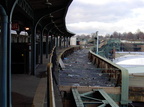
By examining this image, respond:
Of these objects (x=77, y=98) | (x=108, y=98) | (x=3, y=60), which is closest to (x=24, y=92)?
(x=77, y=98)

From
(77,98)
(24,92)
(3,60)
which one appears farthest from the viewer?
(77,98)

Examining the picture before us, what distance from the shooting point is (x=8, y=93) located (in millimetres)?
5922

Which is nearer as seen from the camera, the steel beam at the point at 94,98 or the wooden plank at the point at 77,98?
the wooden plank at the point at 77,98

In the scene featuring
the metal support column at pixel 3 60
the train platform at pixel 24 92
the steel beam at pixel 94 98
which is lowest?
the steel beam at pixel 94 98

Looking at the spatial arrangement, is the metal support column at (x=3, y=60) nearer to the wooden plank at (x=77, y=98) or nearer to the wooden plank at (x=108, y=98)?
the wooden plank at (x=77, y=98)

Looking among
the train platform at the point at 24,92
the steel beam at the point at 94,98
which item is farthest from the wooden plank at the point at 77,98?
the train platform at the point at 24,92

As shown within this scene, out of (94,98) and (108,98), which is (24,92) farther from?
(108,98)

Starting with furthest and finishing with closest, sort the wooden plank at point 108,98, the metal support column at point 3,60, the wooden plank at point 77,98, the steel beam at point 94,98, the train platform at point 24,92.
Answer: the steel beam at point 94,98
the wooden plank at point 108,98
the wooden plank at point 77,98
the train platform at point 24,92
the metal support column at point 3,60

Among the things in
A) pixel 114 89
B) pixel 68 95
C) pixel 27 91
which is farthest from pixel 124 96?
pixel 27 91

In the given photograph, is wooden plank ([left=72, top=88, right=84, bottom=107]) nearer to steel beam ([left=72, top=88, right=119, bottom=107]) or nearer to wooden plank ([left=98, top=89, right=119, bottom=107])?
steel beam ([left=72, top=88, right=119, bottom=107])

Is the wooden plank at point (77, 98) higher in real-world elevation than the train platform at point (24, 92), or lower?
lower

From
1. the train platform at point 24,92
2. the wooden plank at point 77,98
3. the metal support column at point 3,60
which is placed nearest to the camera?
the metal support column at point 3,60

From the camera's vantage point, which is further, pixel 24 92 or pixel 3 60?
pixel 24 92

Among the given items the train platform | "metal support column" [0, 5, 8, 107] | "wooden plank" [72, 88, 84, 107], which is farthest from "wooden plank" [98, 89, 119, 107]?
"metal support column" [0, 5, 8, 107]
